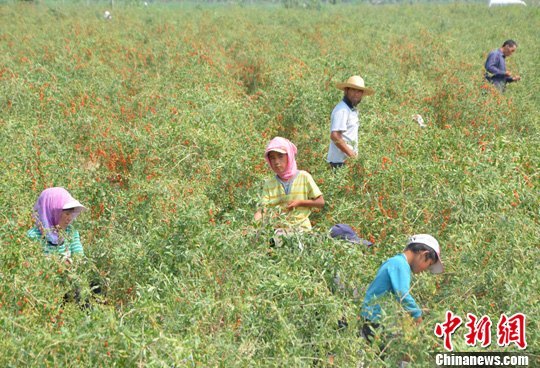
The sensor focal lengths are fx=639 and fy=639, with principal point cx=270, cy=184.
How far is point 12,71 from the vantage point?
9023 mm

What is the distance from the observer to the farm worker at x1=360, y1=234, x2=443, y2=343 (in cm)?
342

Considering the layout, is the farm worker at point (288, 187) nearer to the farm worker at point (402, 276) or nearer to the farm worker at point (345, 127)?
the farm worker at point (345, 127)

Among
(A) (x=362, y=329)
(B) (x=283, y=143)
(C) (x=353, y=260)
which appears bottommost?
(A) (x=362, y=329)

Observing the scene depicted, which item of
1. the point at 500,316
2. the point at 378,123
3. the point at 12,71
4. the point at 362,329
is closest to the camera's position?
the point at 500,316

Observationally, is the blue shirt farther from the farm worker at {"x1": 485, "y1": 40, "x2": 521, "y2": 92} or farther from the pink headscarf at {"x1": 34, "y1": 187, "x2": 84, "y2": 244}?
the farm worker at {"x1": 485, "y1": 40, "x2": 521, "y2": 92}

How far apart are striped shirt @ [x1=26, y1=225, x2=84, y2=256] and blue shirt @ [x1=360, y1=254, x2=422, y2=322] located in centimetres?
190

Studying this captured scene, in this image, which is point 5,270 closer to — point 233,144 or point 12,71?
point 233,144

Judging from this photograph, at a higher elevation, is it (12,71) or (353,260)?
(12,71)

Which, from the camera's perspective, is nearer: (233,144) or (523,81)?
(233,144)

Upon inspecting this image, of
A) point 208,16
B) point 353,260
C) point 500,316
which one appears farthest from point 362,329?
point 208,16

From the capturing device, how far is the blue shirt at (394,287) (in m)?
3.41

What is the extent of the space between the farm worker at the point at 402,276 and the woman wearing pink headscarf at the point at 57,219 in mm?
1964

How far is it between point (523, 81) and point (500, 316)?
7.45 metres

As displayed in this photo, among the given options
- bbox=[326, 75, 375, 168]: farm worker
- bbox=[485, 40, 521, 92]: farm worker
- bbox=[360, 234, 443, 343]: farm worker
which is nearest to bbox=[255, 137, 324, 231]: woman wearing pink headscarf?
bbox=[326, 75, 375, 168]: farm worker
